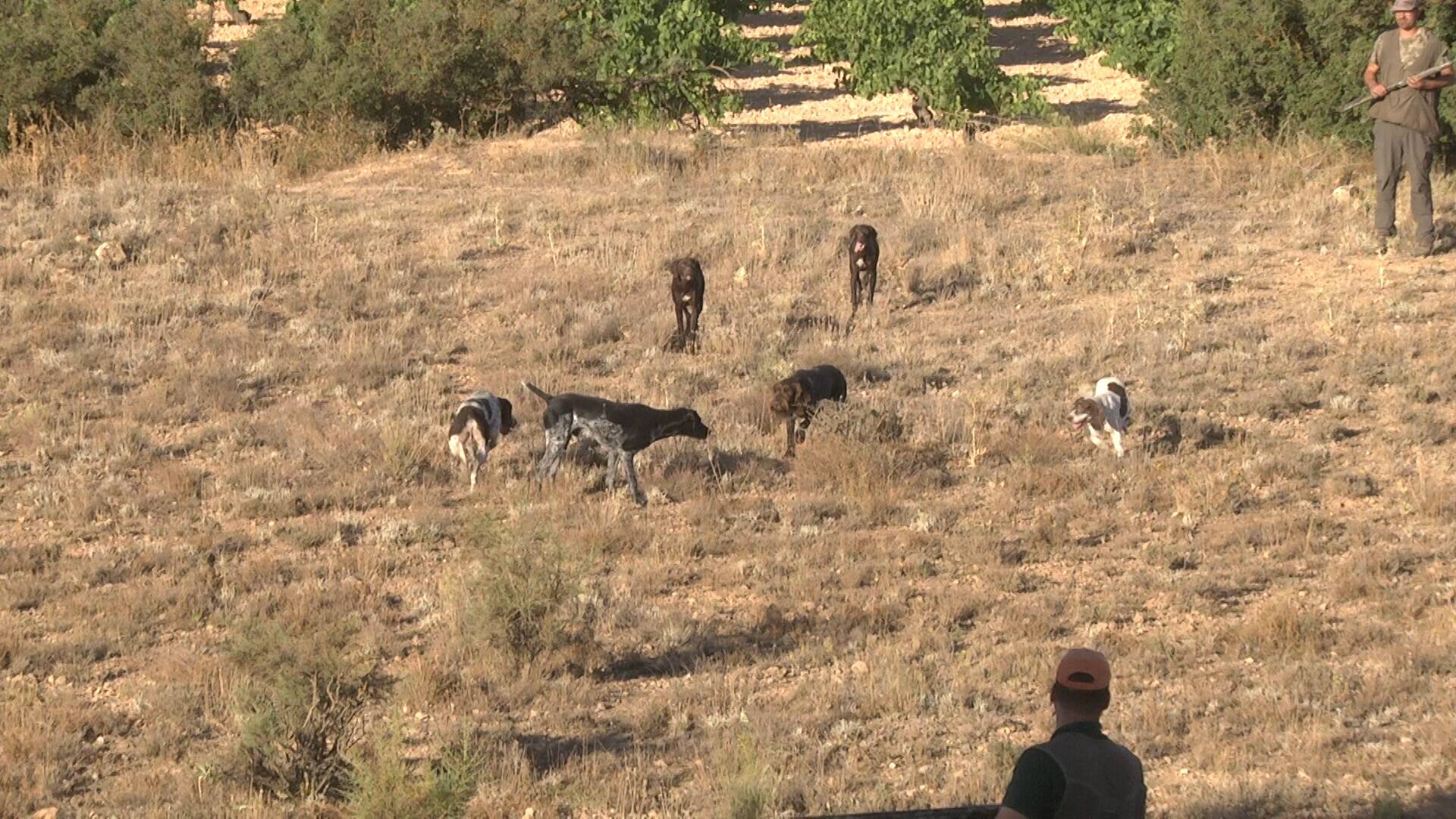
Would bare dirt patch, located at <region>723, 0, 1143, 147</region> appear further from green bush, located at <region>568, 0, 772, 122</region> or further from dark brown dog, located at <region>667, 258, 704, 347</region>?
dark brown dog, located at <region>667, 258, 704, 347</region>

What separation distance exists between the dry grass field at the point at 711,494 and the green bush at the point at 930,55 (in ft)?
15.2

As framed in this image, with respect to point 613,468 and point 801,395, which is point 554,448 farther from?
point 801,395

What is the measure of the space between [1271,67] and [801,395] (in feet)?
32.2

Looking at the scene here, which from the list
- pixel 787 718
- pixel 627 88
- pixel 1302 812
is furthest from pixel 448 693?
pixel 627 88

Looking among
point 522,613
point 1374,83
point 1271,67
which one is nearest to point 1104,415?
point 522,613

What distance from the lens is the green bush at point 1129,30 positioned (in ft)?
76.5

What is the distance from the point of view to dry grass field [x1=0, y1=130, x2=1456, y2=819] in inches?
303

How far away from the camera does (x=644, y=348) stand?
46.2 feet

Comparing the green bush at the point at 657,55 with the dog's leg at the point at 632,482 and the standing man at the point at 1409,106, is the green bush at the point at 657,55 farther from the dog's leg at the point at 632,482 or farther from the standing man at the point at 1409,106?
the dog's leg at the point at 632,482

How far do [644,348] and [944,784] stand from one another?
7.13 m

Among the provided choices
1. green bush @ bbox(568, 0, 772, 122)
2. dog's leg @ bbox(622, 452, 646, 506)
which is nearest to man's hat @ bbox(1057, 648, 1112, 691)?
dog's leg @ bbox(622, 452, 646, 506)

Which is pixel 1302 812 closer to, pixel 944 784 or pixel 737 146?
pixel 944 784

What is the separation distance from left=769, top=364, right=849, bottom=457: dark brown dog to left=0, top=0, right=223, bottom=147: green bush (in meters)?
10.9

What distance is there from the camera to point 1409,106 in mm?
14984
